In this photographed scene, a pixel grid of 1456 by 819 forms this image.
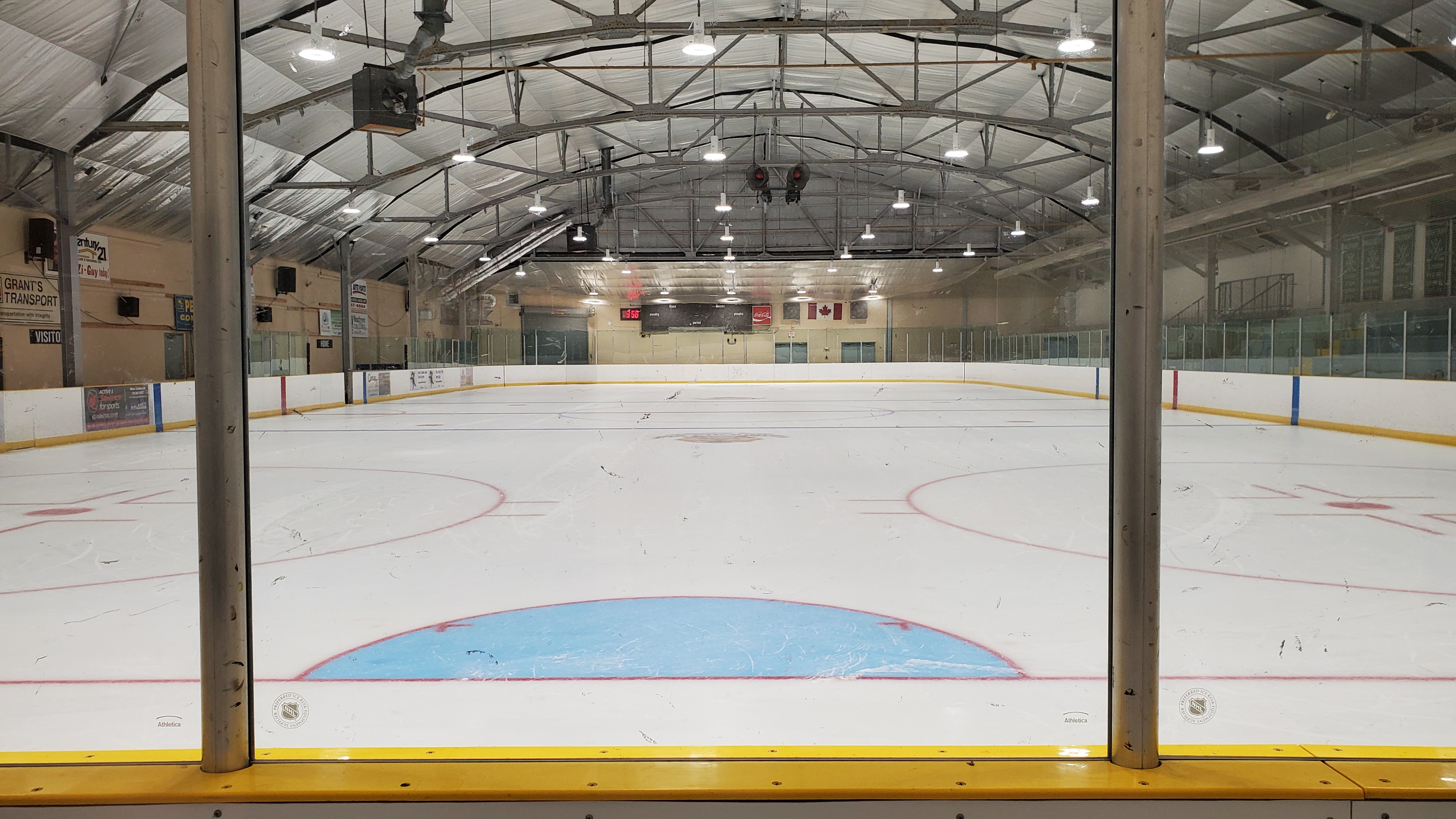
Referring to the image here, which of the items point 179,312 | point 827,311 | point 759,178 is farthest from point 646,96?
point 827,311

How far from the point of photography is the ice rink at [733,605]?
2961mm

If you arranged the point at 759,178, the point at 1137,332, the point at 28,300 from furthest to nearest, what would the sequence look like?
1. the point at 759,178
2. the point at 28,300
3. the point at 1137,332

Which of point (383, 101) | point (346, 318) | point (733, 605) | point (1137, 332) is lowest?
point (733, 605)

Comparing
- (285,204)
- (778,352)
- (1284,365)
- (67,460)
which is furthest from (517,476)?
(778,352)

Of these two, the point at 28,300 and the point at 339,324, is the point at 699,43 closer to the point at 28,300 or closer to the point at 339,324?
the point at 28,300

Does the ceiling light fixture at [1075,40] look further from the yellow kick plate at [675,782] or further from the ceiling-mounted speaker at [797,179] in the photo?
the ceiling-mounted speaker at [797,179]

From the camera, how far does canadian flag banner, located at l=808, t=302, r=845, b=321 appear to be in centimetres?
3791

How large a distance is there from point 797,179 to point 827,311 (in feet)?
44.6

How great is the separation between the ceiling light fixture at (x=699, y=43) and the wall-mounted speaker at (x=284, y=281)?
1651 centimetres

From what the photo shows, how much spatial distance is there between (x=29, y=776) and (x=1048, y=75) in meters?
21.1

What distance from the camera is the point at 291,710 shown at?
288 cm

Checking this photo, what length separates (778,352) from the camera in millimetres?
36594

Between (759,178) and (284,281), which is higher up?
(759,178)

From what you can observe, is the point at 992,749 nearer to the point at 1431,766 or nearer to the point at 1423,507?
the point at 1431,766
